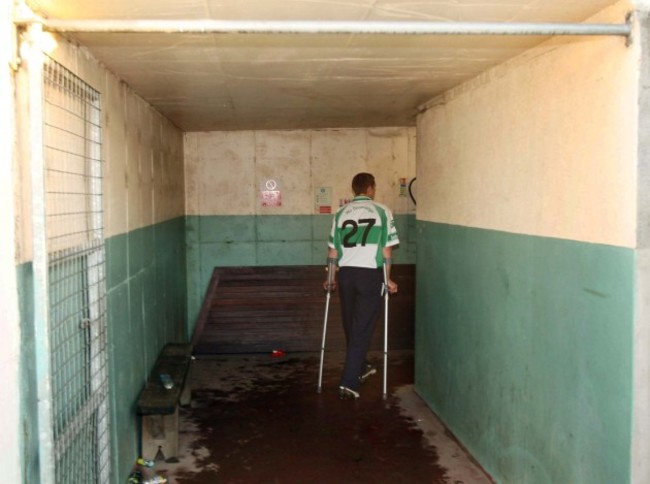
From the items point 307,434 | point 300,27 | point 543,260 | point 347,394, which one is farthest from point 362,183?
point 300,27

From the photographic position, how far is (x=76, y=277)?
3188 mm

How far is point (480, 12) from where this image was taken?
2.76m

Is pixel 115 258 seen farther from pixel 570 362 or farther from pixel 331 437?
pixel 570 362

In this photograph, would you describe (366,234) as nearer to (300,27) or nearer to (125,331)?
(125,331)

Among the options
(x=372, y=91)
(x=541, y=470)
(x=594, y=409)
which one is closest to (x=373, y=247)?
(x=372, y=91)

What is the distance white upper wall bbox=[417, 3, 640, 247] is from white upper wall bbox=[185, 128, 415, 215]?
318cm

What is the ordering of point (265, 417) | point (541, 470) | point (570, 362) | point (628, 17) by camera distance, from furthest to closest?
1. point (265, 417)
2. point (541, 470)
3. point (570, 362)
4. point (628, 17)

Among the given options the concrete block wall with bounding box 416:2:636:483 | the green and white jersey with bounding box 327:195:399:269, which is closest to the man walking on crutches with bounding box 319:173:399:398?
the green and white jersey with bounding box 327:195:399:269

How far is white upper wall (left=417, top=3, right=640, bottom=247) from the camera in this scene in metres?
2.59

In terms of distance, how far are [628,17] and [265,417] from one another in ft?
13.1

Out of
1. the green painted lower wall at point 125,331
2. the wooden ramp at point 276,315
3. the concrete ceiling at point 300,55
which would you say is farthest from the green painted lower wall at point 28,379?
the wooden ramp at point 276,315

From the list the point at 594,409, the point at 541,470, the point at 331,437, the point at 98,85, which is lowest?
the point at 331,437

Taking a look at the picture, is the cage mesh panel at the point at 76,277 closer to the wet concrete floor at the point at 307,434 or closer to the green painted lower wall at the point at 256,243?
the wet concrete floor at the point at 307,434

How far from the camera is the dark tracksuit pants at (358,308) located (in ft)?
18.5
